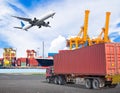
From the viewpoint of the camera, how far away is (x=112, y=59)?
2130 cm

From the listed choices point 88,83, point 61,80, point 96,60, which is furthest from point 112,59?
point 61,80

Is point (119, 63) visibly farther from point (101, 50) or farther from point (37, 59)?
point (37, 59)

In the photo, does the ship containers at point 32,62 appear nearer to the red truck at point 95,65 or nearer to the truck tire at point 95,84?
the red truck at point 95,65

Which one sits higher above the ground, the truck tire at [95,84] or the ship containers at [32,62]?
the ship containers at [32,62]

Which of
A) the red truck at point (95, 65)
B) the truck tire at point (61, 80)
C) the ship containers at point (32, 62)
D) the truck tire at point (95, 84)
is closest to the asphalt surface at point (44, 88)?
the truck tire at point (95, 84)

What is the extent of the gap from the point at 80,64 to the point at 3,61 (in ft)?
352

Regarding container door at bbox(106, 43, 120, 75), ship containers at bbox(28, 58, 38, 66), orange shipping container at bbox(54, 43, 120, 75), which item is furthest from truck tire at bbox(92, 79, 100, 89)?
ship containers at bbox(28, 58, 38, 66)

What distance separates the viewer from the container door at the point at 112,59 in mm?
21047

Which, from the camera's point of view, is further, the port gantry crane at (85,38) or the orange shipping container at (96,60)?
the port gantry crane at (85,38)

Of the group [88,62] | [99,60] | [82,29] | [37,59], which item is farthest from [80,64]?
[37,59]

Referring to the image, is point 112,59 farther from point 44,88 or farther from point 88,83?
point 44,88

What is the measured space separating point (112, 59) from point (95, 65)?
5.01 ft

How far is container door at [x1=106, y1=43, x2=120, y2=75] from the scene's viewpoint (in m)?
21.0

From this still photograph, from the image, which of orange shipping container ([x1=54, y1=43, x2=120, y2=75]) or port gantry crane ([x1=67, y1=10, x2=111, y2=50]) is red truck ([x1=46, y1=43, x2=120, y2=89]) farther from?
port gantry crane ([x1=67, y1=10, x2=111, y2=50])
